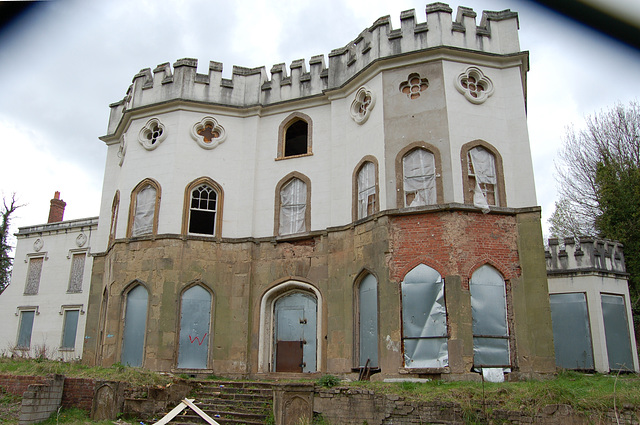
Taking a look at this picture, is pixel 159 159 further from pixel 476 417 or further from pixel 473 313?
pixel 476 417

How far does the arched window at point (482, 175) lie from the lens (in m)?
16.2

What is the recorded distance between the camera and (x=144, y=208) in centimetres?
1972

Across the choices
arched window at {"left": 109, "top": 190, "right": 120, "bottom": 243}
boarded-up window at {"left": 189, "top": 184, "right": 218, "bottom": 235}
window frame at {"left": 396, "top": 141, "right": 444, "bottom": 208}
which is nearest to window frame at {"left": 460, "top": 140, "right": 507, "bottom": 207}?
window frame at {"left": 396, "top": 141, "right": 444, "bottom": 208}

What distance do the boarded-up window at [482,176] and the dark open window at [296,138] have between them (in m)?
6.34

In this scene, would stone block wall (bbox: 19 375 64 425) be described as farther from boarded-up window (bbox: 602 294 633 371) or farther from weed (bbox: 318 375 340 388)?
boarded-up window (bbox: 602 294 633 371)

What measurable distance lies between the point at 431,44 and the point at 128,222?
456 inches

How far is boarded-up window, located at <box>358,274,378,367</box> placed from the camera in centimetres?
1609

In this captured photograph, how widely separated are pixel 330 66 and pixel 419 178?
5.81 meters

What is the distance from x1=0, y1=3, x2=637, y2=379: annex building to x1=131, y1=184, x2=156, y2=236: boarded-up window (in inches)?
2.1

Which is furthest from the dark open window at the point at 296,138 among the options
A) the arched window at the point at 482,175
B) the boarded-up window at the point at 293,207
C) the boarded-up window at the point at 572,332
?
the boarded-up window at the point at 572,332

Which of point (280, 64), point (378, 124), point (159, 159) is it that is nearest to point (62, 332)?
point (159, 159)

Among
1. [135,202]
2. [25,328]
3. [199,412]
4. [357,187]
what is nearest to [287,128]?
[357,187]

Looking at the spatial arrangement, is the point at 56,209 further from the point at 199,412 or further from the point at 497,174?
the point at 497,174

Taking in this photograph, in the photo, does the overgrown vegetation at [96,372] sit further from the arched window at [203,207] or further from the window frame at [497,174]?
the window frame at [497,174]
